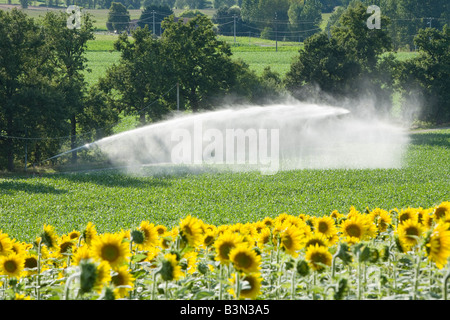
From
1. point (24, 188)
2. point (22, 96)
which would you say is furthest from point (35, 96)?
point (24, 188)

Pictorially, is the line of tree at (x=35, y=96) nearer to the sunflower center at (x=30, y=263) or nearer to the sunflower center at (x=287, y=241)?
the sunflower center at (x=30, y=263)

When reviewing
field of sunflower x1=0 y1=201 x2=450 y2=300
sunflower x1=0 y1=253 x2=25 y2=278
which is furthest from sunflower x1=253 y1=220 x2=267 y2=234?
sunflower x1=0 y1=253 x2=25 y2=278

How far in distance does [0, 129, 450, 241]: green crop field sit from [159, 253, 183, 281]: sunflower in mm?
13840

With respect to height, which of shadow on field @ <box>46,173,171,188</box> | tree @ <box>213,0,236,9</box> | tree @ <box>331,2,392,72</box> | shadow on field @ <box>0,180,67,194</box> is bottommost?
shadow on field @ <box>46,173,171,188</box>

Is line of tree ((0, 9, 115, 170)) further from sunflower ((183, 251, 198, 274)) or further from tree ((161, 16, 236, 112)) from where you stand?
sunflower ((183, 251, 198, 274))

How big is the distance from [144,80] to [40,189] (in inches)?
614

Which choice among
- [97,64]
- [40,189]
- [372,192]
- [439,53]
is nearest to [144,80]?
[40,189]

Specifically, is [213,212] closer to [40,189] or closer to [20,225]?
[20,225]

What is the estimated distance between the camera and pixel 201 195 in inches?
921

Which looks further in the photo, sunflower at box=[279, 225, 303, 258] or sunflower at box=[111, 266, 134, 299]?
sunflower at box=[279, 225, 303, 258]

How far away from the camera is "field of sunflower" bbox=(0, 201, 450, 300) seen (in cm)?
341

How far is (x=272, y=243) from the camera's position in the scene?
475cm

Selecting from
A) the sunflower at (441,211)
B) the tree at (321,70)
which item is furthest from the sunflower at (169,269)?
the tree at (321,70)

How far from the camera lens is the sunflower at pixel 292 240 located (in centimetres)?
419
